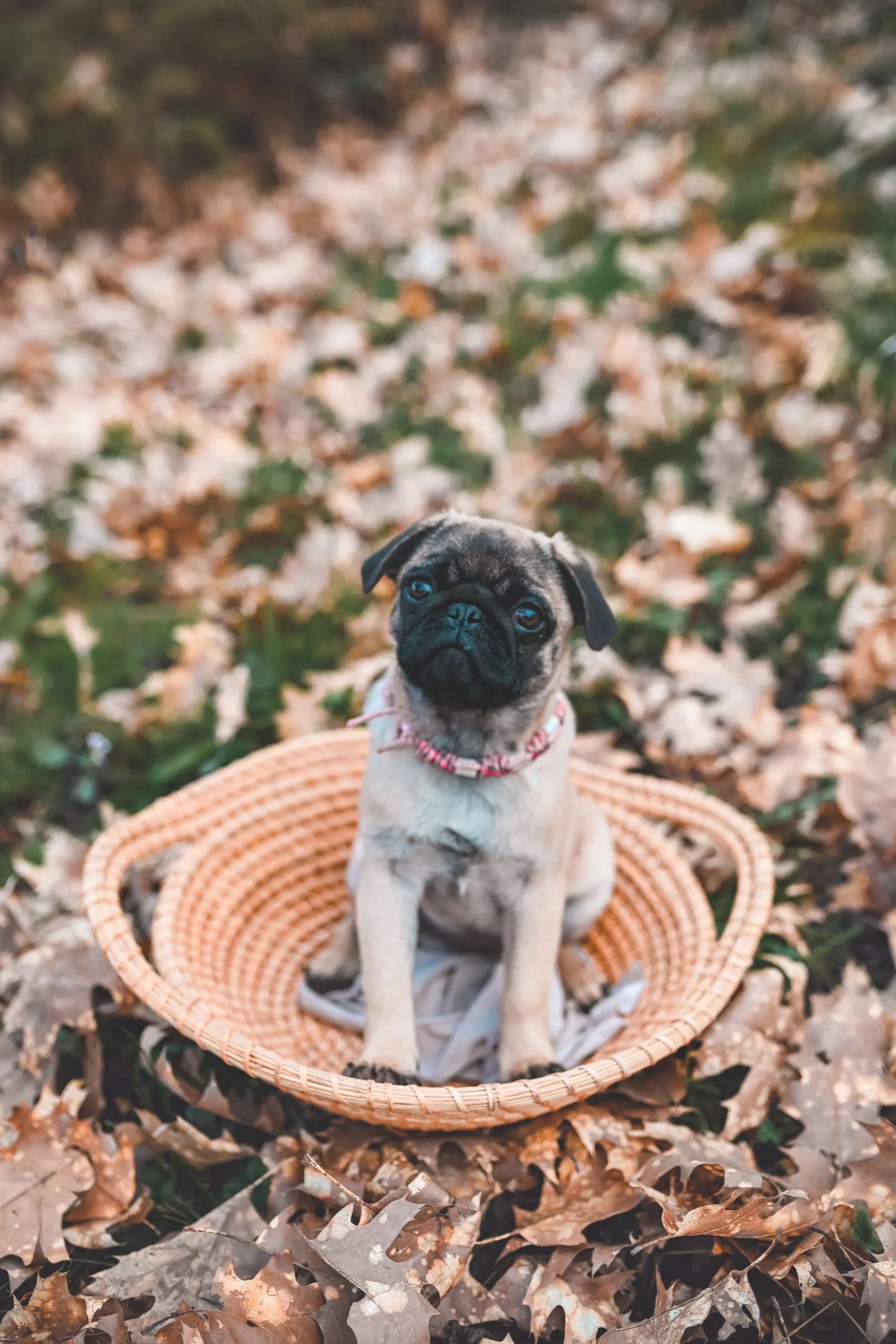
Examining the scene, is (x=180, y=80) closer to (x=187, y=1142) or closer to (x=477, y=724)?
(x=477, y=724)

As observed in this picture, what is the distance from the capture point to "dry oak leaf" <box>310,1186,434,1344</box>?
1.80 metres

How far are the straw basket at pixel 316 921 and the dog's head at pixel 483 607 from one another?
819mm

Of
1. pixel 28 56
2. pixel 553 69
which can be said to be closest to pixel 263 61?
pixel 28 56

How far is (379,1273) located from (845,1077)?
118 centimetres

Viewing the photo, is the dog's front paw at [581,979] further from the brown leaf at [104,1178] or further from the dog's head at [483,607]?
the brown leaf at [104,1178]

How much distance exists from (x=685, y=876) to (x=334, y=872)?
1177mm

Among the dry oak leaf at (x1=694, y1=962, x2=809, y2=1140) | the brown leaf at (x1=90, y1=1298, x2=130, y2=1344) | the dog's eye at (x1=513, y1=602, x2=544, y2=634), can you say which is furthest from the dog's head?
the brown leaf at (x1=90, y1=1298, x2=130, y2=1344)

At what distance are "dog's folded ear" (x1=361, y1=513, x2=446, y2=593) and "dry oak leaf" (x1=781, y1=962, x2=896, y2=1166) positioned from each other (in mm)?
1570

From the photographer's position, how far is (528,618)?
2418mm

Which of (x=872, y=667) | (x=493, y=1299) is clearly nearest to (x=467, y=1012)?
(x=493, y=1299)

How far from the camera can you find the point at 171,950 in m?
2.54

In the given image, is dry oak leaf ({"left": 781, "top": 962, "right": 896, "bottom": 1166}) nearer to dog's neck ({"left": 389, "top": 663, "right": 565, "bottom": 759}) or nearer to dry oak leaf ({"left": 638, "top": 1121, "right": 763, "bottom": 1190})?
dry oak leaf ({"left": 638, "top": 1121, "right": 763, "bottom": 1190})

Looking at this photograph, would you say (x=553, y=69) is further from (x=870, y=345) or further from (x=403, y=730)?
(x=403, y=730)

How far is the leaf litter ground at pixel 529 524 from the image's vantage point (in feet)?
6.86
